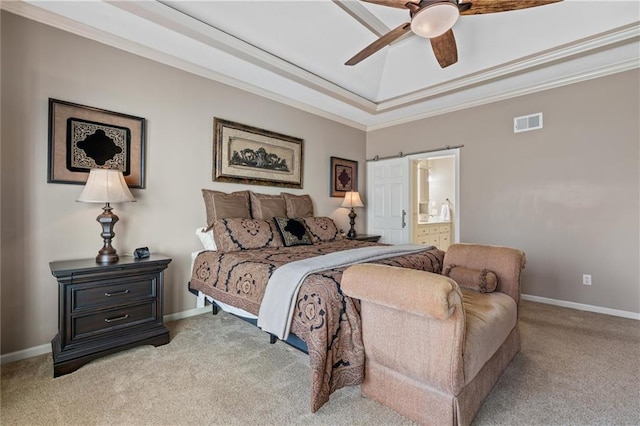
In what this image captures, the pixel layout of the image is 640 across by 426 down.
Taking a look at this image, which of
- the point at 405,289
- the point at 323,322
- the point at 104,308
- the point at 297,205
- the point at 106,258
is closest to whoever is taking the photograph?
the point at 405,289

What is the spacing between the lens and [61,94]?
2.50 m

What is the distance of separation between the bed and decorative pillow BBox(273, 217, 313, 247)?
0.04 ft

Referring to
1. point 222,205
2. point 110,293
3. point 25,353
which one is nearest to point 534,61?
point 222,205

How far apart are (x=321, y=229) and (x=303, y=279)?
1919mm

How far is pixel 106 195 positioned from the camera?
91.6 inches

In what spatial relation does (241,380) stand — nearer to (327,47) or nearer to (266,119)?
(266,119)

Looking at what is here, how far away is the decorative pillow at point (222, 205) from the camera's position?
131 inches

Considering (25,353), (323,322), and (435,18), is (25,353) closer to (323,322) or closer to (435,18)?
(323,322)

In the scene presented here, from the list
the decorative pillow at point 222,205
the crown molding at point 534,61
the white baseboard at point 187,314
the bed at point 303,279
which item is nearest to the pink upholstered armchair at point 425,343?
the bed at point 303,279

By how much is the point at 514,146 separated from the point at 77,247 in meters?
5.05

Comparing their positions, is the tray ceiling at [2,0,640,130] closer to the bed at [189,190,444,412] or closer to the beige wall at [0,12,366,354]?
the beige wall at [0,12,366,354]

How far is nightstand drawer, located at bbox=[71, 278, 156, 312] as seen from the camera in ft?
7.02

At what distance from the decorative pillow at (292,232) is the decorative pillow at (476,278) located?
1626 mm

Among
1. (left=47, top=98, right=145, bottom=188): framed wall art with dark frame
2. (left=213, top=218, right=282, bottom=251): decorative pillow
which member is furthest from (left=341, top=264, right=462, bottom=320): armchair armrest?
(left=47, top=98, right=145, bottom=188): framed wall art with dark frame
